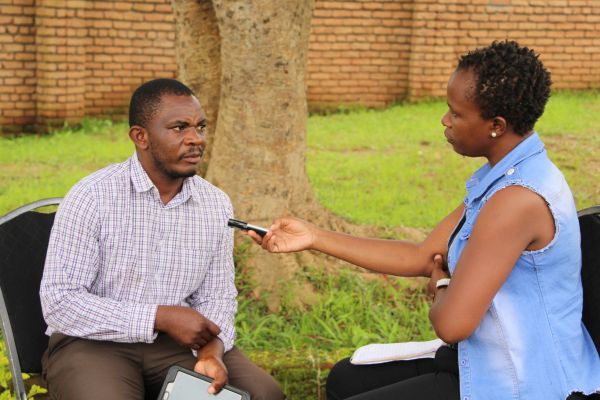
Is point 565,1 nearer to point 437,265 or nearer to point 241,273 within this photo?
point 241,273

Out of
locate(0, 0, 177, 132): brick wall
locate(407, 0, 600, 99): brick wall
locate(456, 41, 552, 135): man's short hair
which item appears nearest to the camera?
locate(456, 41, 552, 135): man's short hair

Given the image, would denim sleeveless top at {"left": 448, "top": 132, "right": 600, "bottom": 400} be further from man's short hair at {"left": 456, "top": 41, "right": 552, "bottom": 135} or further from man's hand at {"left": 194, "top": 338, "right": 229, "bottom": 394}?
man's hand at {"left": 194, "top": 338, "right": 229, "bottom": 394}

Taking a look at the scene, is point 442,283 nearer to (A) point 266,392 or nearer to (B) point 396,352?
(B) point 396,352

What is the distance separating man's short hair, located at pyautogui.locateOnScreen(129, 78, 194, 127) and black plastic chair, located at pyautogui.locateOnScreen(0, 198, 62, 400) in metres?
0.42

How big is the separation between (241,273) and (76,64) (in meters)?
5.21

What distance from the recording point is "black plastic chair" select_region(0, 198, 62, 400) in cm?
320

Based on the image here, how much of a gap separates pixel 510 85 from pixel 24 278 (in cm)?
174

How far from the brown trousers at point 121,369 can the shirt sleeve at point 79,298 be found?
0.06 m

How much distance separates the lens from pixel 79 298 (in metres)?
3.03

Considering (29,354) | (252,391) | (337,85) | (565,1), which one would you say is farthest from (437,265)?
(565,1)

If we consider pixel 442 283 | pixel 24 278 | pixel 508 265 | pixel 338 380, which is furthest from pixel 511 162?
pixel 24 278

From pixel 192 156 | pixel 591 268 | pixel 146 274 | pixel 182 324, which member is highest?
pixel 192 156

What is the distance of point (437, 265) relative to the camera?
3117mm

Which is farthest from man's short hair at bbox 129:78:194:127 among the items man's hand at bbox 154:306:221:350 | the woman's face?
the woman's face
